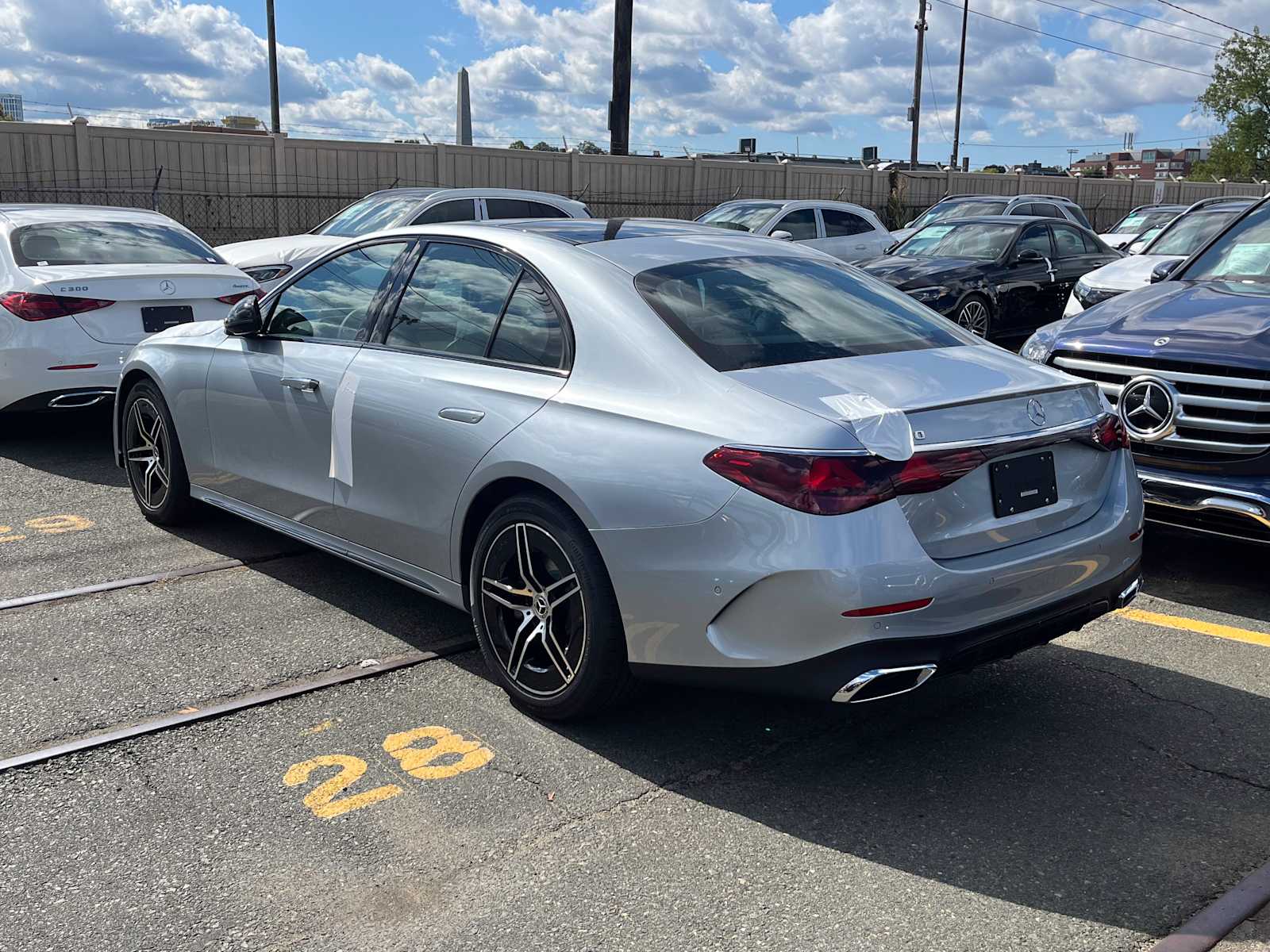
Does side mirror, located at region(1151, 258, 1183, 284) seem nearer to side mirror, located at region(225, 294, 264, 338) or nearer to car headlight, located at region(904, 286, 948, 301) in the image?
side mirror, located at region(225, 294, 264, 338)

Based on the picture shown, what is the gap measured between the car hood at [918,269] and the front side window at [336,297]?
836cm

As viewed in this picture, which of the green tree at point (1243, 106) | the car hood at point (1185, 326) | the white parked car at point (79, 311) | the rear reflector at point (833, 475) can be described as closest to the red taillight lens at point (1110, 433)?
the rear reflector at point (833, 475)

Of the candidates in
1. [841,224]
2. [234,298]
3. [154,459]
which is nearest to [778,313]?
[154,459]

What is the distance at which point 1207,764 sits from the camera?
3.89m

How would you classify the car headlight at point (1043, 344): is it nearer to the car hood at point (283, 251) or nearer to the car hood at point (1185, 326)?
the car hood at point (1185, 326)

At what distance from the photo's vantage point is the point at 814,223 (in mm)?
17047

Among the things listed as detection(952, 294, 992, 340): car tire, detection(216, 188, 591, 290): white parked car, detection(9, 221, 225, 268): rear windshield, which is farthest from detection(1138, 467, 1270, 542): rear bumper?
detection(216, 188, 591, 290): white parked car

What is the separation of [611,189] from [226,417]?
830 inches

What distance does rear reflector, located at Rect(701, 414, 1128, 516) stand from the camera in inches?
131

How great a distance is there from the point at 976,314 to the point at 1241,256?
642 cm

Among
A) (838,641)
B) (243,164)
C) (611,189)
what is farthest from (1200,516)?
(611,189)

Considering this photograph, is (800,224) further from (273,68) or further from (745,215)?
(273,68)

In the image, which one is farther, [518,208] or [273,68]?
[273,68]

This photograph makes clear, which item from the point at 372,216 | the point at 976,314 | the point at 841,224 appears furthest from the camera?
the point at 841,224
